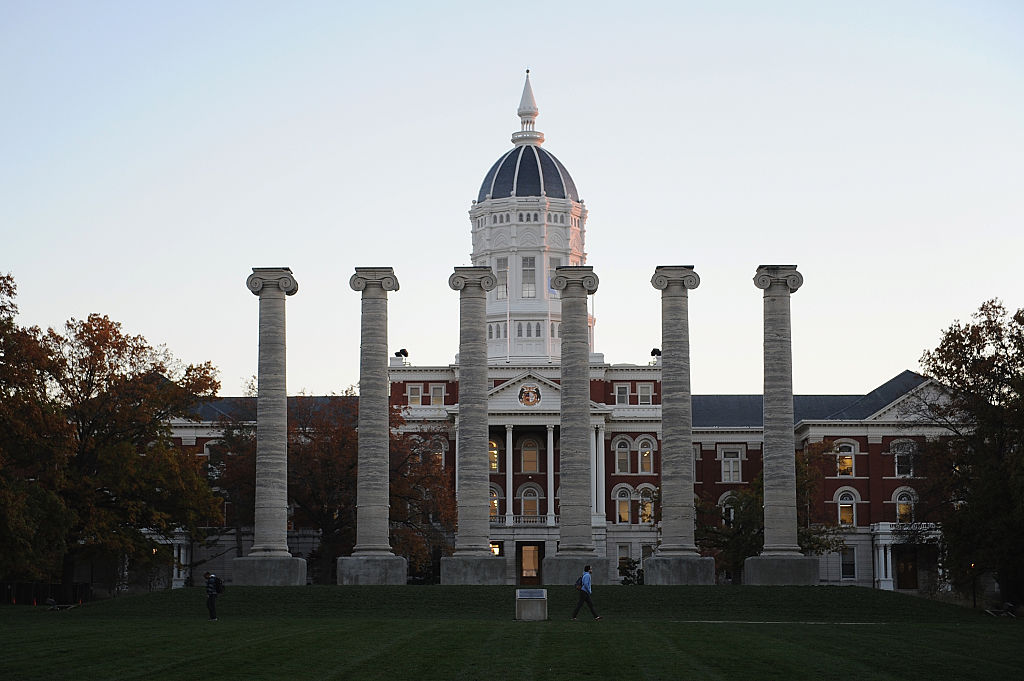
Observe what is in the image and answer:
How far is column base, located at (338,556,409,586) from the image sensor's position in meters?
64.3

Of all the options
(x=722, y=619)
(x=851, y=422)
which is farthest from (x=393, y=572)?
(x=851, y=422)

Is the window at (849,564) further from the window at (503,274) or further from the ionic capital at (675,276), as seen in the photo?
the ionic capital at (675,276)

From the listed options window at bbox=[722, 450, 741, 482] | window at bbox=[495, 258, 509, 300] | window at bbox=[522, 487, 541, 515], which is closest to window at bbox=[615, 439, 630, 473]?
window at bbox=[522, 487, 541, 515]

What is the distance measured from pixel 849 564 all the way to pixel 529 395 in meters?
27.0

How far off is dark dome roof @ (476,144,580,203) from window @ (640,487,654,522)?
3215 centimetres

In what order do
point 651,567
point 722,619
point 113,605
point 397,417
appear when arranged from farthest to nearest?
point 397,417 → point 651,567 → point 113,605 → point 722,619

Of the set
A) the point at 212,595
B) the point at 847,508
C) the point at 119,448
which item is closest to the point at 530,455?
the point at 847,508

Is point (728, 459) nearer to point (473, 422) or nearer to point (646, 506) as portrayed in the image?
point (646, 506)

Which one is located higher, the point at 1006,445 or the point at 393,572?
the point at 1006,445

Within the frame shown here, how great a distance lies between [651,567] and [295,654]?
30865 millimetres

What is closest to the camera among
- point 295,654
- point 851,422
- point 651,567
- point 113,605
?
point 295,654

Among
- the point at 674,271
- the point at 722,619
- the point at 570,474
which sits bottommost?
the point at 722,619

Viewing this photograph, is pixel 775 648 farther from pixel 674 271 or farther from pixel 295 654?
pixel 674 271

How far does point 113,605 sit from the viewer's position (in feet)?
189
